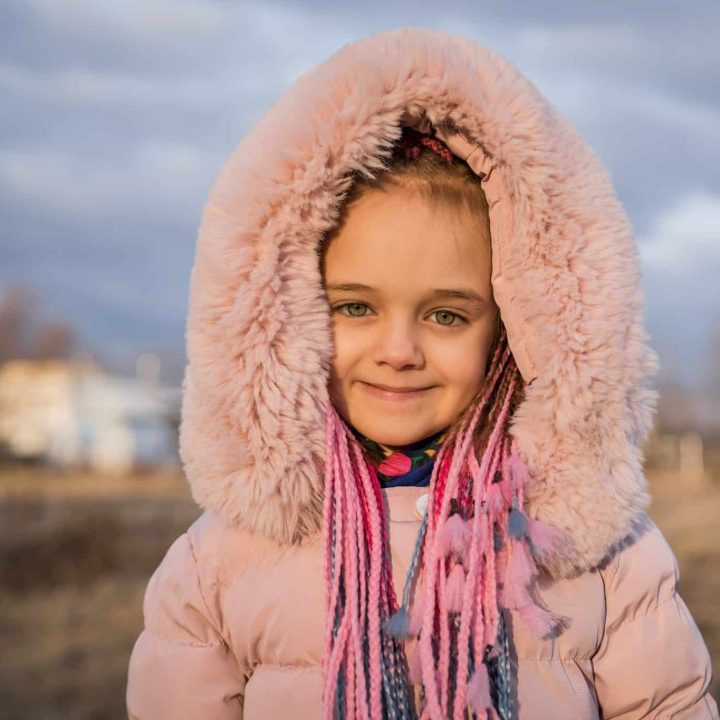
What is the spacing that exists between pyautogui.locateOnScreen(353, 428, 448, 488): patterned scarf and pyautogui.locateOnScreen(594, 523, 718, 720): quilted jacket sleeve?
0.41 metres

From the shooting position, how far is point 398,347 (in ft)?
5.82

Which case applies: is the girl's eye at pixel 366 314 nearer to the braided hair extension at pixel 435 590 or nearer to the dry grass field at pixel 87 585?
the braided hair extension at pixel 435 590

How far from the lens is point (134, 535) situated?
1102 cm

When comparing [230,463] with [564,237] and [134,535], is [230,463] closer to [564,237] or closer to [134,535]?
[564,237]

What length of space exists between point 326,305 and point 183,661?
2.43ft

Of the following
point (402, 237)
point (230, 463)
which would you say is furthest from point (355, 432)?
point (402, 237)

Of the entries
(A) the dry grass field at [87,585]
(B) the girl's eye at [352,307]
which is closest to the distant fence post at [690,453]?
(A) the dry grass field at [87,585]

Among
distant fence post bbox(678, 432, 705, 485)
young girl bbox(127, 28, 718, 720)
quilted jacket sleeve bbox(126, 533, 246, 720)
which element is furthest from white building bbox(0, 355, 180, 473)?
young girl bbox(127, 28, 718, 720)

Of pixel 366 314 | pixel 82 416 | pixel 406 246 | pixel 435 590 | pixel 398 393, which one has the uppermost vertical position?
pixel 406 246

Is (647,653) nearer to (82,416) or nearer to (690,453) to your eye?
(690,453)

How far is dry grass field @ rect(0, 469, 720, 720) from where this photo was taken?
5.64m

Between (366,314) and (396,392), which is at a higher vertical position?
(366,314)

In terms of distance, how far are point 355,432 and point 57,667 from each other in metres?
4.86

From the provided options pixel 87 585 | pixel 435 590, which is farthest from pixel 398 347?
pixel 87 585
